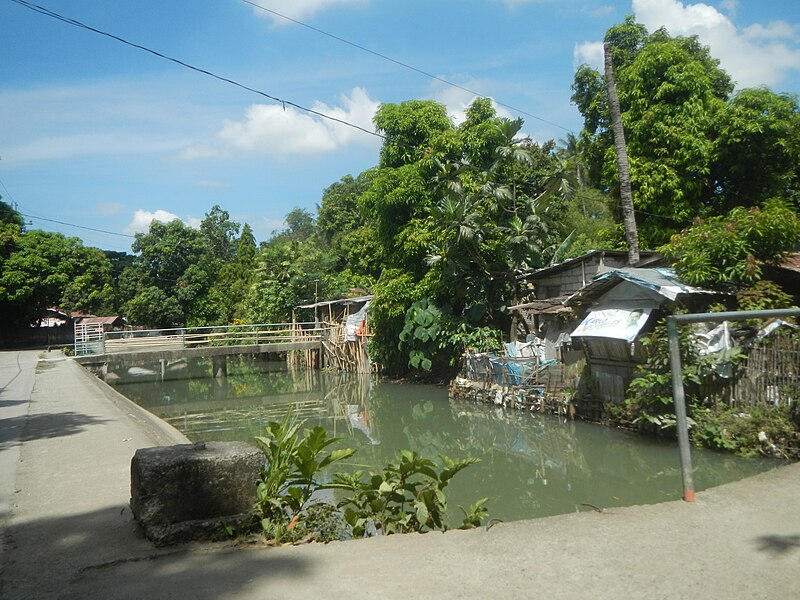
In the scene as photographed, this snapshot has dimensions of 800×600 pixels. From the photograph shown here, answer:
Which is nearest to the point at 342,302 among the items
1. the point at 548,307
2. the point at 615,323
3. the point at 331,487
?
the point at 548,307

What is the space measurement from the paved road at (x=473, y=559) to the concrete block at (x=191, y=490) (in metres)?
0.16

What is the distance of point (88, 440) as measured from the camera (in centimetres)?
895

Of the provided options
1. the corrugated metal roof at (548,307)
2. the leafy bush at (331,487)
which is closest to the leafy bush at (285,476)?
the leafy bush at (331,487)

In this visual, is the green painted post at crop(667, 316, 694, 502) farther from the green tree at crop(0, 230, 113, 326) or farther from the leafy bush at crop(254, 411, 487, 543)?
the green tree at crop(0, 230, 113, 326)

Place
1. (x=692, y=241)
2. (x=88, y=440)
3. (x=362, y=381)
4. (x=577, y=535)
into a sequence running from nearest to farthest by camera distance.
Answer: (x=577, y=535) < (x=88, y=440) < (x=692, y=241) < (x=362, y=381)

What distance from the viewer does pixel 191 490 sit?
14.0 ft

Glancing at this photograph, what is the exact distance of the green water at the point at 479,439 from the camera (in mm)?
9148

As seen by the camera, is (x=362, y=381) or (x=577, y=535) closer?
(x=577, y=535)

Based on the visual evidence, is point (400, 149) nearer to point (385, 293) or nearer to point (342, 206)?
point (385, 293)

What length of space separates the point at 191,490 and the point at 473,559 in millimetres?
1874

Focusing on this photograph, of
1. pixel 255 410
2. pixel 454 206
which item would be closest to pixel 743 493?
pixel 454 206

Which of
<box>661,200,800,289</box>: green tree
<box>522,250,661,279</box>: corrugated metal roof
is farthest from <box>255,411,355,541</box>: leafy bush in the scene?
<box>522,250,661,279</box>: corrugated metal roof

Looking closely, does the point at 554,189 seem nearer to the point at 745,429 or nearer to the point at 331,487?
the point at 745,429

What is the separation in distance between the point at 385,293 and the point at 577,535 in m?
19.0
